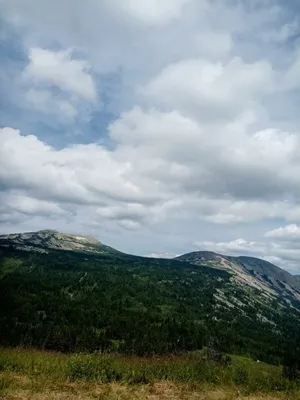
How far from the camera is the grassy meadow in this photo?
19031 mm

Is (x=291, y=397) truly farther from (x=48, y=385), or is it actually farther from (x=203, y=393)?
(x=48, y=385)

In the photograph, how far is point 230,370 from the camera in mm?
25266

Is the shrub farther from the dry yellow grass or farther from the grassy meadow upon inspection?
Result: the dry yellow grass

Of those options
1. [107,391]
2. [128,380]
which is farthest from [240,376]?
[107,391]

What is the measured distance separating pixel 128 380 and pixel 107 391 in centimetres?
245

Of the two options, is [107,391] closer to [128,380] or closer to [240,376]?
[128,380]

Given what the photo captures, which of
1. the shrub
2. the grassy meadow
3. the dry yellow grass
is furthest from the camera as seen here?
the shrub

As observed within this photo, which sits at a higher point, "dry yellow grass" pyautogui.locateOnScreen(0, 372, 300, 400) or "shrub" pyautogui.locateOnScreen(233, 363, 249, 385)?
"shrub" pyautogui.locateOnScreen(233, 363, 249, 385)

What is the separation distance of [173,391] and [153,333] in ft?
422

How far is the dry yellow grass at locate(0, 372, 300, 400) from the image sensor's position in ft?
59.1

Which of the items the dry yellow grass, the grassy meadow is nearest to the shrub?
the grassy meadow

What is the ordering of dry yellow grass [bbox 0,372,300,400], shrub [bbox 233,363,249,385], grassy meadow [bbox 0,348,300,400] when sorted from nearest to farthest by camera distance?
dry yellow grass [bbox 0,372,300,400]
grassy meadow [bbox 0,348,300,400]
shrub [bbox 233,363,249,385]

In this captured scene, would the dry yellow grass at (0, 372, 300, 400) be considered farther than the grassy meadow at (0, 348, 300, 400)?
No

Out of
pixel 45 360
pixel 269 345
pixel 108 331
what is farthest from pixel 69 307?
pixel 45 360
